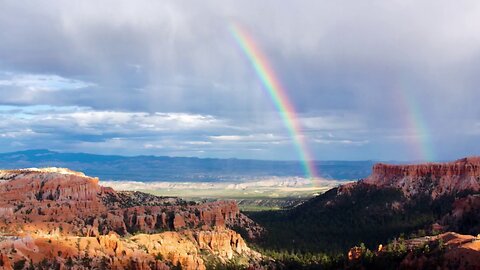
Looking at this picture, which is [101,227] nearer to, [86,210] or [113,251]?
[86,210]

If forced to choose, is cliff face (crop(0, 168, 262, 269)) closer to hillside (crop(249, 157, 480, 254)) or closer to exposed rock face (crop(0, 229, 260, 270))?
exposed rock face (crop(0, 229, 260, 270))

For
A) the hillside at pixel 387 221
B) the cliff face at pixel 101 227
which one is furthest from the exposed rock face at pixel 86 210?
the hillside at pixel 387 221

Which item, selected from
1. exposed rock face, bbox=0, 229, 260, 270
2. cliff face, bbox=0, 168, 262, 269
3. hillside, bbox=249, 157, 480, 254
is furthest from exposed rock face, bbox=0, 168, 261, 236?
hillside, bbox=249, 157, 480, 254

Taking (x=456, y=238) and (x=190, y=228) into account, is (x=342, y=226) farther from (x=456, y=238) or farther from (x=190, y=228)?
(x=456, y=238)

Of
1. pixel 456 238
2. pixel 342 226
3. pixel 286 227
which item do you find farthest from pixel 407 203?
pixel 456 238

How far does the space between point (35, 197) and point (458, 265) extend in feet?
388

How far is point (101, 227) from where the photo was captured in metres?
129

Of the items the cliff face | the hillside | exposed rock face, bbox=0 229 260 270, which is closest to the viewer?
exposed rock face, bbox=0 229 260 270

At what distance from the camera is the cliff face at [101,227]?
99250 mm

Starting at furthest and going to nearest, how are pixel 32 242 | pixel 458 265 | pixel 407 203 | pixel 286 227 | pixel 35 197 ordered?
pixel 407 203 < pixel 286 227 < pixel 35 197 < pixel 32 242 < pixel 458 265

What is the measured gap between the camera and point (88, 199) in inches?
6698

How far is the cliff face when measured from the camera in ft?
326

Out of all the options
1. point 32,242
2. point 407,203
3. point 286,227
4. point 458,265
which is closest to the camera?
point 458,265

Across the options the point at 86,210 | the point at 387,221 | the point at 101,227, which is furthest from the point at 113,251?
the point at 387,221
